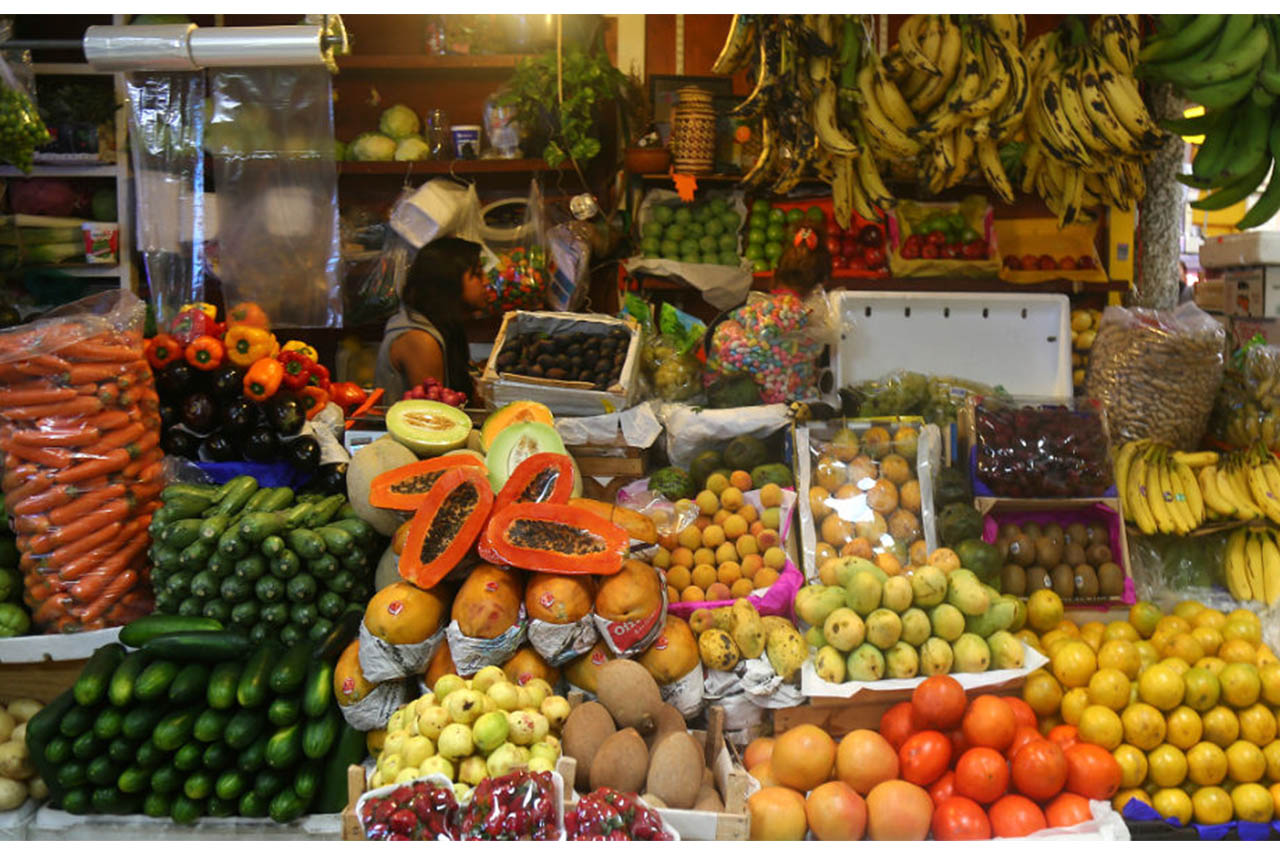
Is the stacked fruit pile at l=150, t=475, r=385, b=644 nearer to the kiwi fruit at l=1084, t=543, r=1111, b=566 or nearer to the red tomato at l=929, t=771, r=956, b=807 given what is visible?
the red tomato at l=929, t=771, r=956, b=807

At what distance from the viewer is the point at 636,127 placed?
215 inches

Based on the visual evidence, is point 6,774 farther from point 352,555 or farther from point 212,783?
point 352,555

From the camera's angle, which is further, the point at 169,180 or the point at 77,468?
the point at 169,180

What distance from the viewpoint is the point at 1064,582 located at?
9.34ft

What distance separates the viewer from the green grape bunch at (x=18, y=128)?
11.4ft

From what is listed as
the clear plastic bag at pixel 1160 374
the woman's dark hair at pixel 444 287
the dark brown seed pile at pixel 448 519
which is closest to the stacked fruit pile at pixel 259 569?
the dark brown seed pile at pixel 448 519

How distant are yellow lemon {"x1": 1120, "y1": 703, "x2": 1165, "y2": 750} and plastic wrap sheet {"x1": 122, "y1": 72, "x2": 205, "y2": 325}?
320 cm

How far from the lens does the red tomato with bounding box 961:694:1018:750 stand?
2158mm

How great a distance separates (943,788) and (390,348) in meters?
3.21

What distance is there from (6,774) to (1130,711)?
2.79m

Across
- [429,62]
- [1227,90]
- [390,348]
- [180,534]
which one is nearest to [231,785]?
[180,534]

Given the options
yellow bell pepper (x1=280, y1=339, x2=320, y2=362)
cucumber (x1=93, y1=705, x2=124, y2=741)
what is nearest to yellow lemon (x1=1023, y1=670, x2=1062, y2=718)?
cucumber (x1=93, y1=705, x2=124, y2=741)

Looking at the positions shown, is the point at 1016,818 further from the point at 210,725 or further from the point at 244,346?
the point at 244,346
